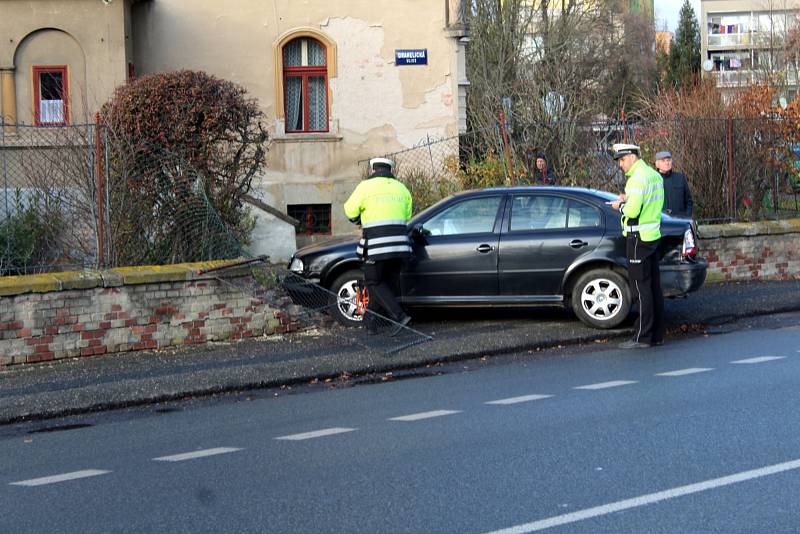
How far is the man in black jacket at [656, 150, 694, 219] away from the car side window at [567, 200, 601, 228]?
117 inches

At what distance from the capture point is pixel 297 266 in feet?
42.7

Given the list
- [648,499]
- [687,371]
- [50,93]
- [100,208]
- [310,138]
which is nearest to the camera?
[648,499]

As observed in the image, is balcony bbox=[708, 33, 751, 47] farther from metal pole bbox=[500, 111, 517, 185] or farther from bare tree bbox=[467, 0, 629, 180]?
metal pole bbox=[500, 111, 517, 185]

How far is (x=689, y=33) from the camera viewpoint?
59062 millimetres

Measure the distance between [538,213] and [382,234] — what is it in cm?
175

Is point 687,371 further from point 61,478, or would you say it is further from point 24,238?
point 24,238

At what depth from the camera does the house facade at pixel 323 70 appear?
2195 cm

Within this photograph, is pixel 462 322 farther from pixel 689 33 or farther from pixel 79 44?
pixel 689 33

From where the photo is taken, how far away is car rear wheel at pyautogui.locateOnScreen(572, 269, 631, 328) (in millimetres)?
12438

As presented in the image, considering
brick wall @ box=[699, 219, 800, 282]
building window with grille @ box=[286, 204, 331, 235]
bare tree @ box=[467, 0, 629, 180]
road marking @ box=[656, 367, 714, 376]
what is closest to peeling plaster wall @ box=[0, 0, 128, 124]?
building window with grille @ box=[286, 204, 331, 235]

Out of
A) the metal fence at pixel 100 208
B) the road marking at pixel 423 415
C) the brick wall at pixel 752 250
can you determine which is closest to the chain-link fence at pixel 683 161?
the brick wall at pixel 752 250

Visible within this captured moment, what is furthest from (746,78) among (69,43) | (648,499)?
(648,499)

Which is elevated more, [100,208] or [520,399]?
[100,208]

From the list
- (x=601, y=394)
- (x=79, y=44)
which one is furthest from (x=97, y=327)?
(x=79, y=44)
